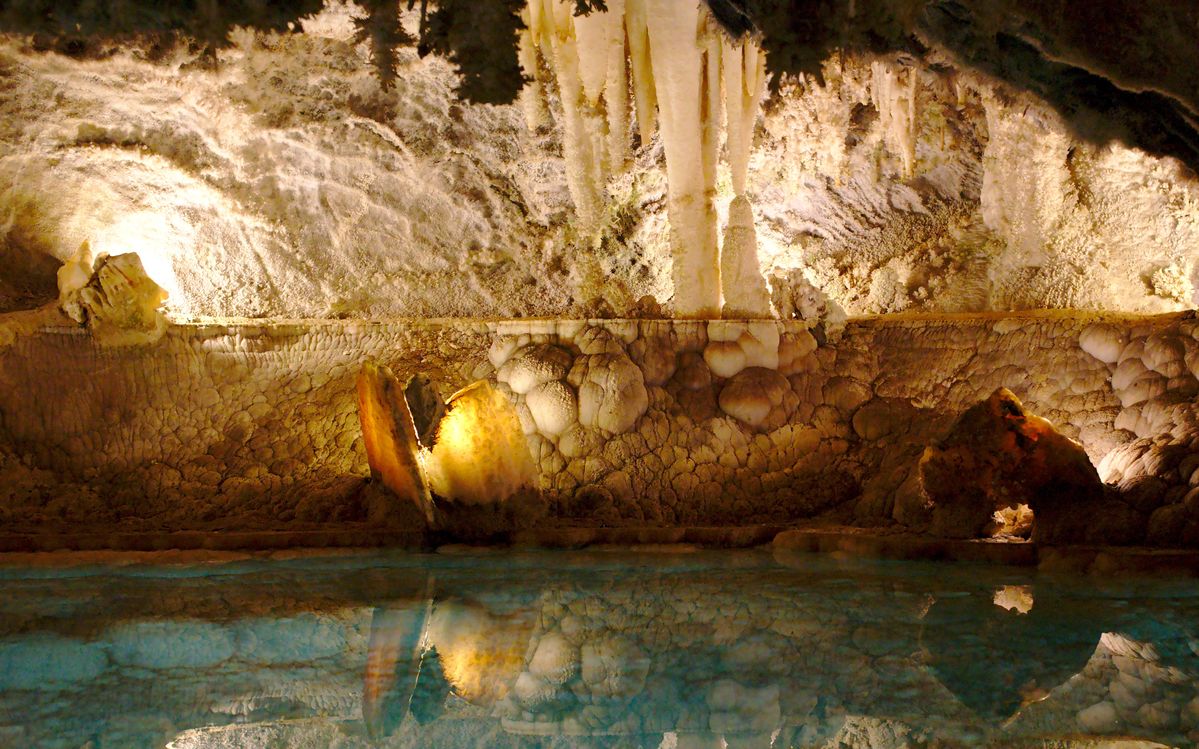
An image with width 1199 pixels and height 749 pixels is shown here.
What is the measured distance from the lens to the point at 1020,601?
15.2 feet

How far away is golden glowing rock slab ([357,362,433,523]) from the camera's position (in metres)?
6.37

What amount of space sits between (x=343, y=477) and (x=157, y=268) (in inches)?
138

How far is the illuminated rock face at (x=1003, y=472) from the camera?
597cm

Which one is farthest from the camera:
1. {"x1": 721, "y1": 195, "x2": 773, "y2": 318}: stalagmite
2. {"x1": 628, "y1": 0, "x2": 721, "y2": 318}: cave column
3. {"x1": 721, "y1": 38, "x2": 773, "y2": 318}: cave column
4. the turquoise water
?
{"x1": 721, "y1": 195, "x2": 773, "y2": 318}: stalagmite

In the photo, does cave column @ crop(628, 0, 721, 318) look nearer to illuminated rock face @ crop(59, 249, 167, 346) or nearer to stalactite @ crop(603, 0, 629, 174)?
stalactite @ crop(603, 0, 629, 174)

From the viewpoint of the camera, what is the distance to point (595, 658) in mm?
3861

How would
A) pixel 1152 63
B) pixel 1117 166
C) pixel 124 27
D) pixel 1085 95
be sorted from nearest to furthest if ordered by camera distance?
1. pixel 124 27
2. pixel 1152 63
3. pixel 1085 95
4. pixel 1117 166

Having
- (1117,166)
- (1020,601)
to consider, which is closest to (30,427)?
(1020,601)

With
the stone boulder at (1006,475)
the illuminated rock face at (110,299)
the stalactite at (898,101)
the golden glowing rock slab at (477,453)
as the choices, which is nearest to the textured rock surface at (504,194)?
the stalactite at (898,101)

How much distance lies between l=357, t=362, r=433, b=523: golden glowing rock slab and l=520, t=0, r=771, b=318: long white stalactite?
7.72 feet

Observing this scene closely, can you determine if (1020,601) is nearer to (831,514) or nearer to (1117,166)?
(831,514)

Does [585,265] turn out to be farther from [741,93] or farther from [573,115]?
[741,93]

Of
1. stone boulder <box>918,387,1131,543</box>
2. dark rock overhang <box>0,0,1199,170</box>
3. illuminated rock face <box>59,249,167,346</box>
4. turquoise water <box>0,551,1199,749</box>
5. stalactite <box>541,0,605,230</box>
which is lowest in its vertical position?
turquoise water <box>0,551,1199,749</box>

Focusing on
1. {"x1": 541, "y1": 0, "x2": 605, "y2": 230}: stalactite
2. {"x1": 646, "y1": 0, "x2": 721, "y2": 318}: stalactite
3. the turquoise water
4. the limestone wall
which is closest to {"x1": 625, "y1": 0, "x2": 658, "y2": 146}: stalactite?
{"x1": 646, "y1": 0, "x2": 721, "y2": 318}: stalactite
